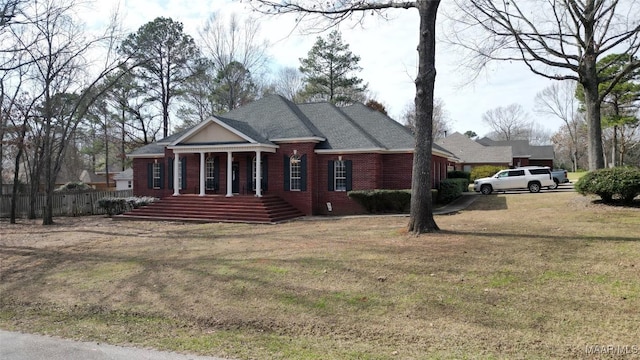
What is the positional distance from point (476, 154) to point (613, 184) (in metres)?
33.2

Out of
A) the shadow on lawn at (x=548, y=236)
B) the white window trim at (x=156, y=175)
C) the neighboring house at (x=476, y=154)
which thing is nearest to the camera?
the shadow on lawn at (x=548, y=236)

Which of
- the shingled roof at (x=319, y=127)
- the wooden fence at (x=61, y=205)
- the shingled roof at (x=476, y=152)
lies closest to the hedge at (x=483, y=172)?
the shingled roof at (x=476, y=152)

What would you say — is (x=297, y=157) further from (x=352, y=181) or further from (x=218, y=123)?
(x=218, y=123)

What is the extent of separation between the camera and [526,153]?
54219 mm

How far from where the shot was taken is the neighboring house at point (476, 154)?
151ft

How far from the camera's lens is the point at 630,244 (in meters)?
9.38

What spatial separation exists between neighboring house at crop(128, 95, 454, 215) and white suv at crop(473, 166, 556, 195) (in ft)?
13.7

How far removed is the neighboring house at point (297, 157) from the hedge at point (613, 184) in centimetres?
780

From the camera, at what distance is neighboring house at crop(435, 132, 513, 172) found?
45875 millimetres

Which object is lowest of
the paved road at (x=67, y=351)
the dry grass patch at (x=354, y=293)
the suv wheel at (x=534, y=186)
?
the paved road at (x=67, y=351)

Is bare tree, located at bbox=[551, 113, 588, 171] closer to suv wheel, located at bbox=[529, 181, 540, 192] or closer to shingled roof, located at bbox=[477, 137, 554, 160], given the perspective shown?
shingled roof, located at bbox=[477, 137, 554, 160]

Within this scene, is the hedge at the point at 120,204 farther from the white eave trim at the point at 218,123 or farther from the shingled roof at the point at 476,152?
the shingled roof at the point at 476,152

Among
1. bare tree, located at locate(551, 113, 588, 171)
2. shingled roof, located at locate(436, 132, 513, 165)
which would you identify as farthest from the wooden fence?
bare tree, located at locate(551, 113, 588, 171)

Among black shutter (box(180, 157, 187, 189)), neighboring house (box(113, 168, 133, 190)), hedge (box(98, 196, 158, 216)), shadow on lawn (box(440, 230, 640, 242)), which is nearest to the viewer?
shadow on lawn (box(440, 230, 640, 242))
